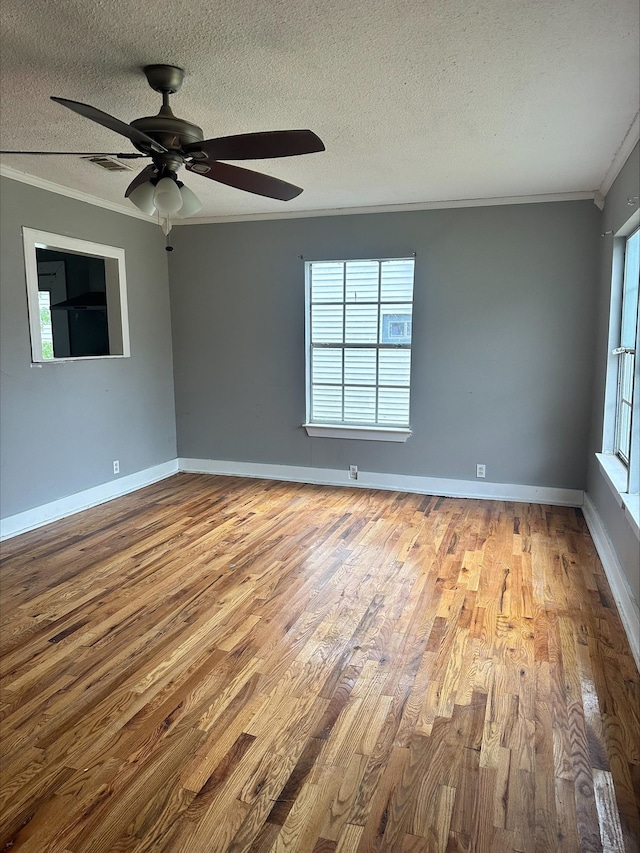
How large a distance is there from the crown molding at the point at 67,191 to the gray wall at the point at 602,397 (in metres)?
3.86

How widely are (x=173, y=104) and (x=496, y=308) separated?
304cm

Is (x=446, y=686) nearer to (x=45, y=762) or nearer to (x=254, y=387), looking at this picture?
(x=45, y=762)

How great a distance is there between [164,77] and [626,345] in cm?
314

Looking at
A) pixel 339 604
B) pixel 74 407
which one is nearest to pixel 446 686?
pixel 339 604

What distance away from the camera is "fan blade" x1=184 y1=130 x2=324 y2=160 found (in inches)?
84.0

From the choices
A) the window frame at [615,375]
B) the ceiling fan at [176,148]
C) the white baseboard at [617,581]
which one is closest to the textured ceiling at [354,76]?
the ceiling fan at [176,148]

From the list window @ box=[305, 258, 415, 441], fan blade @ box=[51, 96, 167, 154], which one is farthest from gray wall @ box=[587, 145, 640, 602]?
fan blade @ box=[51, 96, 167, 154]

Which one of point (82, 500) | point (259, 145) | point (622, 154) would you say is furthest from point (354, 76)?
point (82, 500)

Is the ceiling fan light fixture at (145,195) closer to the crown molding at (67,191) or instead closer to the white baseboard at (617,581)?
the crown molding at (67,191)

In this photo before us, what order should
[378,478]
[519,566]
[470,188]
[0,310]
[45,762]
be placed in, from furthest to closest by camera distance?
1. [378,478]
2. [470,188]
3. [0,310]
4. [519,566]
5. [45,762]

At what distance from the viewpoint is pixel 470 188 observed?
438 cm

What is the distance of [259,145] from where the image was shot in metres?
2.24

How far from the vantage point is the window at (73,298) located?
4156 millimetres

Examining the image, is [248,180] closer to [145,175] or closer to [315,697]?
A: [145,175]
